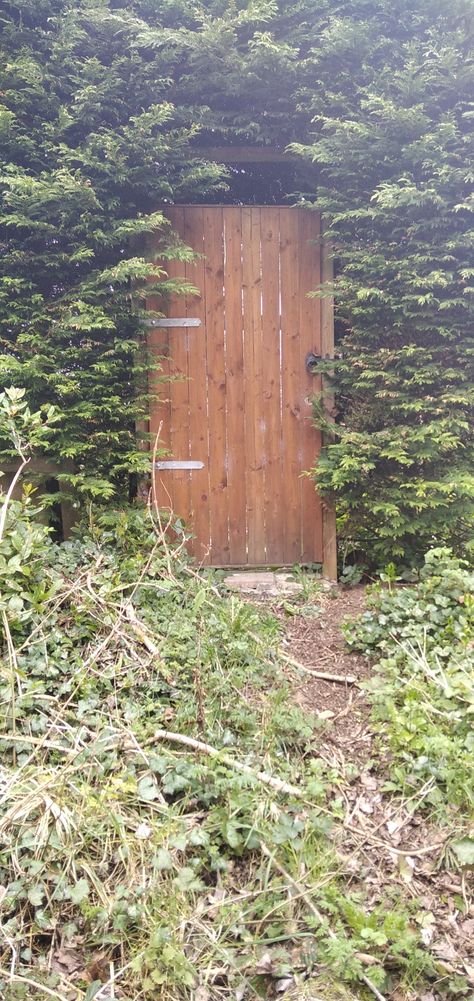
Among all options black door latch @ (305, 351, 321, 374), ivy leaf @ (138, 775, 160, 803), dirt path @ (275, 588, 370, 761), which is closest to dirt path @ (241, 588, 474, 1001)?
dirt path @ (275, 588, 370, 761)

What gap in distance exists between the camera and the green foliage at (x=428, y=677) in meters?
1.71

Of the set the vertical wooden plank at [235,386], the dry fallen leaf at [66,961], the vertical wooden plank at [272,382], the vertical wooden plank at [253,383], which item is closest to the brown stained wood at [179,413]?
the vertical wooden plank at [235,386]

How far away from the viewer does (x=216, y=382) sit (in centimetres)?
351

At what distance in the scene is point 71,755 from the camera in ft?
5.21

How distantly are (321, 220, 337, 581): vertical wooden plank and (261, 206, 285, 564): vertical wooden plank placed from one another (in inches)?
11.1

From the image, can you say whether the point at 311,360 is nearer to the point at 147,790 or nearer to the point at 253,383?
the point at 253,383

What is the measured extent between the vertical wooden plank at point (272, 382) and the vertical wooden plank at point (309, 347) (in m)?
0.15

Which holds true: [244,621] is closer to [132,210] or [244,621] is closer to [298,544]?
[298,544]

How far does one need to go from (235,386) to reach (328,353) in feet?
2.00

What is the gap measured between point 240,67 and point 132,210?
0.93 metres

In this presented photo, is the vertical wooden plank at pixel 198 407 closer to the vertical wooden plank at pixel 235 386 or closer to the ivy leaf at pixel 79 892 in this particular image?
the vertical wooden plank at pixel 235 386

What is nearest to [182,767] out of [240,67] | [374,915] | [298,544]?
[374,915]

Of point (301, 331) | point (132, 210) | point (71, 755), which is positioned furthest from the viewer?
point (301, 331)

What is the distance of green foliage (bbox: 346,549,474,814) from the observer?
1706 mm
